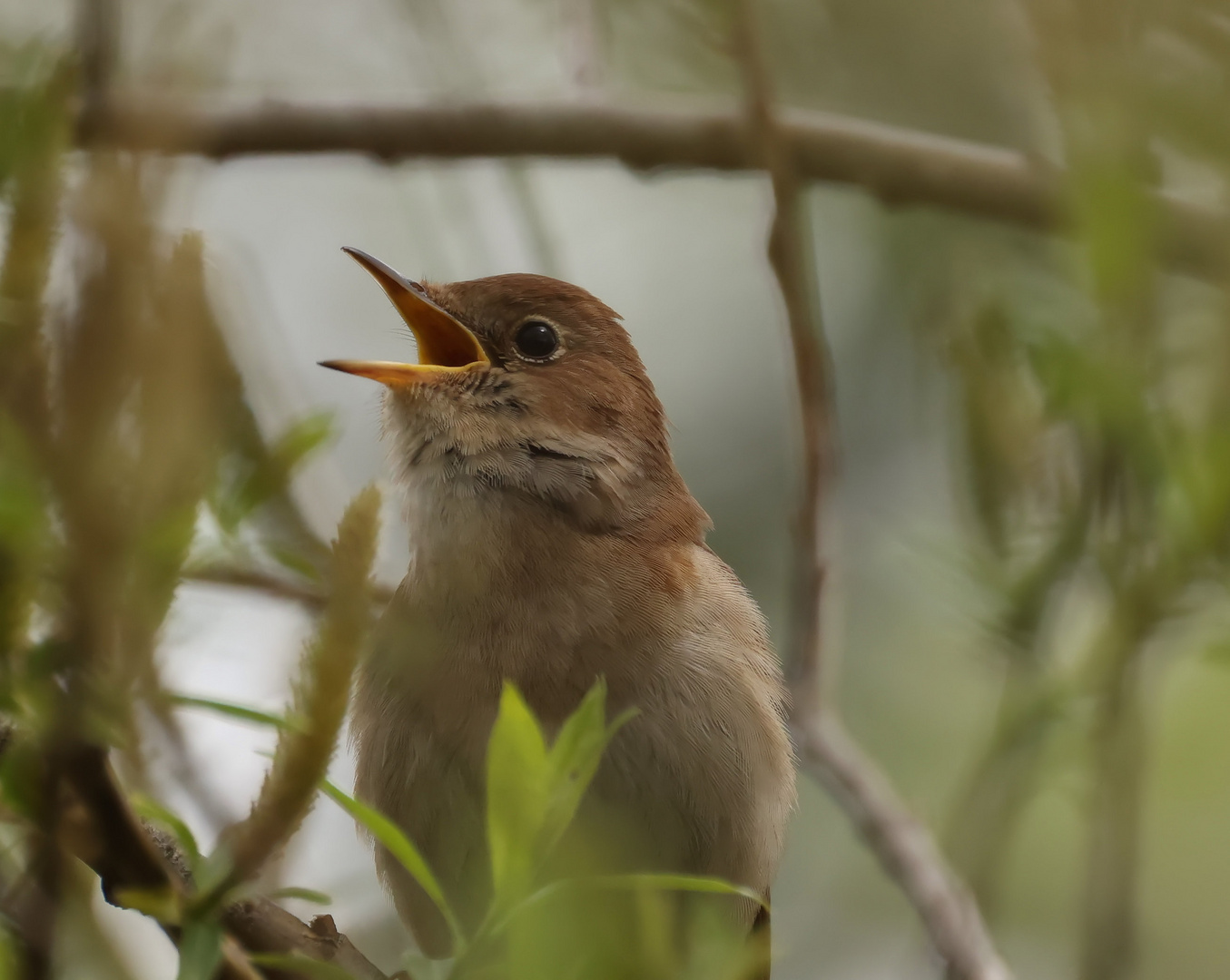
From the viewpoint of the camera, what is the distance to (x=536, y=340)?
4551 millimetres

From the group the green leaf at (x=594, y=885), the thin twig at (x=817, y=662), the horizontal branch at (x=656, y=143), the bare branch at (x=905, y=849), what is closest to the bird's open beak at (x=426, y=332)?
the horizontal branch at (x=656, y=143)

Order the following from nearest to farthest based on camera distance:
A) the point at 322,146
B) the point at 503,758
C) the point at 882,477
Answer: the point at 503,758 < the point at 322,146 < the point at 882,477

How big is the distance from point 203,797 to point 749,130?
192 centimetres

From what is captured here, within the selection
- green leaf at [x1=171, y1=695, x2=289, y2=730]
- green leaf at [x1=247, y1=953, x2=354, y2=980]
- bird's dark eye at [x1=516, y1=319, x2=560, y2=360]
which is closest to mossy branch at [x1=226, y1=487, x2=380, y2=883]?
green leaf at [x1=171, y1=695, x2=289, y2=730]

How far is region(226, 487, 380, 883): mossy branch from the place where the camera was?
1.29 metres

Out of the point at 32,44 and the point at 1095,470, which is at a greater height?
the point at 32,44

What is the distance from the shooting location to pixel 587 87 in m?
4.82

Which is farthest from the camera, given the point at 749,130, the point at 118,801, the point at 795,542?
the point at 795,542

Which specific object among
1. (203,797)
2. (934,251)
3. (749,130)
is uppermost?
(749,130)

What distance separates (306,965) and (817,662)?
249cm

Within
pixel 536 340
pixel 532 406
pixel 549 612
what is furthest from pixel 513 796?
pixel 536 340

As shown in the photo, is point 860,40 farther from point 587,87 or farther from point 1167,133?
point 1167,133

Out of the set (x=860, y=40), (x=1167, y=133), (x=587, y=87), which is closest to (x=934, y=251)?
(x=860, y=40)

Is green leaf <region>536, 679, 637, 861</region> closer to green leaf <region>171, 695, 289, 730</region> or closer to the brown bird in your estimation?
green leaf <region>171, 695, 289, 730</region>
